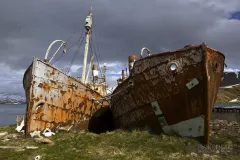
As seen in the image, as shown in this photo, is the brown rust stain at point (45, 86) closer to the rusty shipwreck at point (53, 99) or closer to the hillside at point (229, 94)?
the rusty shipwreck at point (53, 99)

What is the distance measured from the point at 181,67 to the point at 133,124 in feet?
13.4

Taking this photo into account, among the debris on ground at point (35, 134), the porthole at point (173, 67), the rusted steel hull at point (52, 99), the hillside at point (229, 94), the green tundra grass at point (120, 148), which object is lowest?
the green tundra grass at point (120, 148)

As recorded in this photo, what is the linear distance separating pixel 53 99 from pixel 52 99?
0.19ft

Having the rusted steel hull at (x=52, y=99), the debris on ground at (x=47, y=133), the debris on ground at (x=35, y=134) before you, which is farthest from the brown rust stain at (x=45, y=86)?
the debris on ground at (x=35, y=134)

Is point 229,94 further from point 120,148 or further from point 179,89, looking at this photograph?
point 120,148

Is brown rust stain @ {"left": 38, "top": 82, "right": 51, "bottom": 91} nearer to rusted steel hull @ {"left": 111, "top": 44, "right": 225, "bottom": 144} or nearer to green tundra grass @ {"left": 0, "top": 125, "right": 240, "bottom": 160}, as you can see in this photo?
green tundra grass @ {"left": 0, "top": 125, "right": 240, "bottom": 160}

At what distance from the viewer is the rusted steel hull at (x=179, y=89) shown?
987 cm

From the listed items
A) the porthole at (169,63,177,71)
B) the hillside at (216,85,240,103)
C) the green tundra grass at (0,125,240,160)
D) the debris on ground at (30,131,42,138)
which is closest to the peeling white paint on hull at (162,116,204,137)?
the green tundra grass at (0,125,240,160)

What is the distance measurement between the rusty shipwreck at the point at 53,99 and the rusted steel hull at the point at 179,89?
3.33 meters

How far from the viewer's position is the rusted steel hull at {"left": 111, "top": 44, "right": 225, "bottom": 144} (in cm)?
987

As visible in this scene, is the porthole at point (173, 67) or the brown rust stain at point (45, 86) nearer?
the porthole at point (173, 67)

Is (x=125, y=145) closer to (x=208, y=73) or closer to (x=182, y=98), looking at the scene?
(x=182, y=98)

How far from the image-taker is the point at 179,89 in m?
10.3

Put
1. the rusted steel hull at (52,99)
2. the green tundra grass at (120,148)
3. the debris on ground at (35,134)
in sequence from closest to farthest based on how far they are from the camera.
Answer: the green tundra grass at (120,148) < the debris on ground at (35,134) < the rusted steel hull at (52,99)
